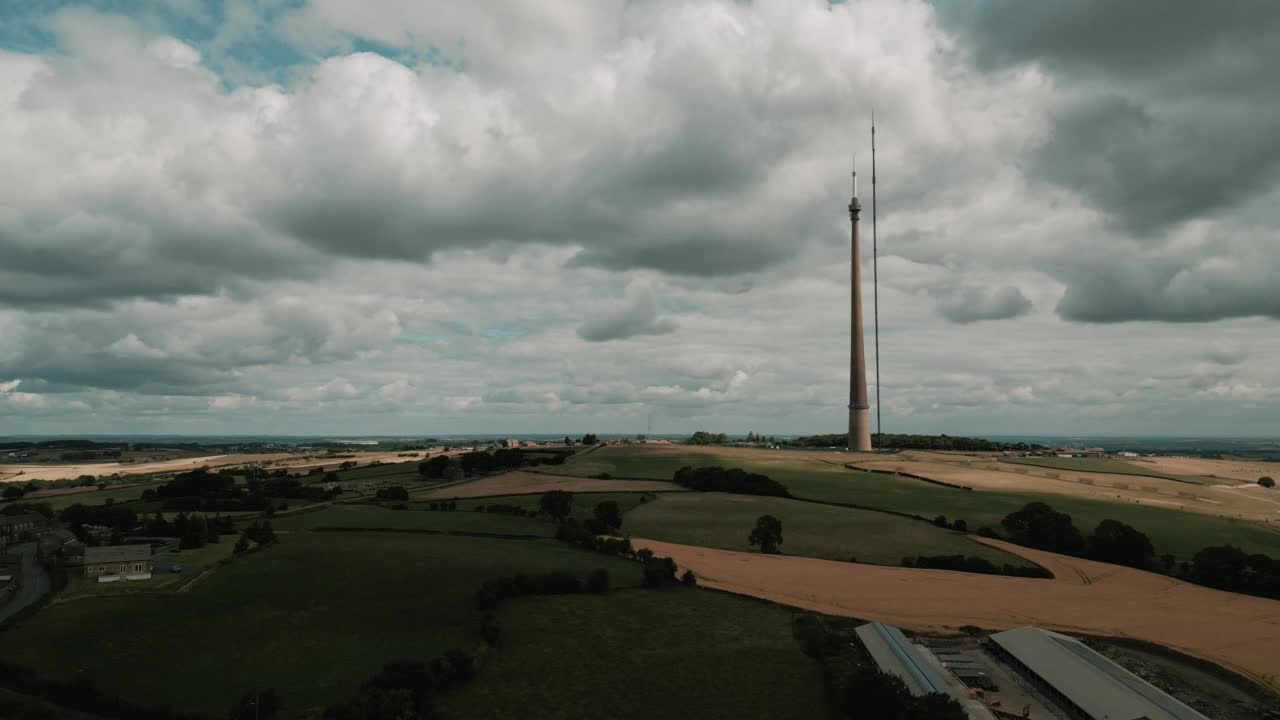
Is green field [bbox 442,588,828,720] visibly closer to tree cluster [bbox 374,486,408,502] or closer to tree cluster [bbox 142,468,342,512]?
tree cluster [bbox 374,486,408,502]

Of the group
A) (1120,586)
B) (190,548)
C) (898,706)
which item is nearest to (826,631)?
(898,706)

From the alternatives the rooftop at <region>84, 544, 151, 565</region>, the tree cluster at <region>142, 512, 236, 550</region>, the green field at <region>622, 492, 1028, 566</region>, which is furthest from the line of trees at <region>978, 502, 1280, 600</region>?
the tree cluster at <region>142, 512, 236, 550</region>

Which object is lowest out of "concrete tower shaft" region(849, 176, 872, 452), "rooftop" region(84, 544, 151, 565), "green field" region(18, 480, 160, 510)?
"green field" region(18, 480, 160, 510)

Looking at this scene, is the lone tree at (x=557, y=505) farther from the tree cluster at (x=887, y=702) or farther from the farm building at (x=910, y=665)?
the tree cluster at (x=887, y=702)

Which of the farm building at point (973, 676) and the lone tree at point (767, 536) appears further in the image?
the lone tree at point (767, 536)

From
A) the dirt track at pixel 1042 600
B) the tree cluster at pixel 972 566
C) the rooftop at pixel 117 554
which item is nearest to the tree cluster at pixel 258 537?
the rooftop at pixel 117 554

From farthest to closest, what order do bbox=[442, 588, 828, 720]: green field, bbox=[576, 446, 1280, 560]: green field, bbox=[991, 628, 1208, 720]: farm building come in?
bbox=[576, 446, 1280, 560]: green field, bbox=[442, 588, 828, 720]: green field, bbox=[991, 628, 1208, 720]: farm building

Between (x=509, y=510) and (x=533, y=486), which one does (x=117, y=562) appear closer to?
(x=509, y=510)
